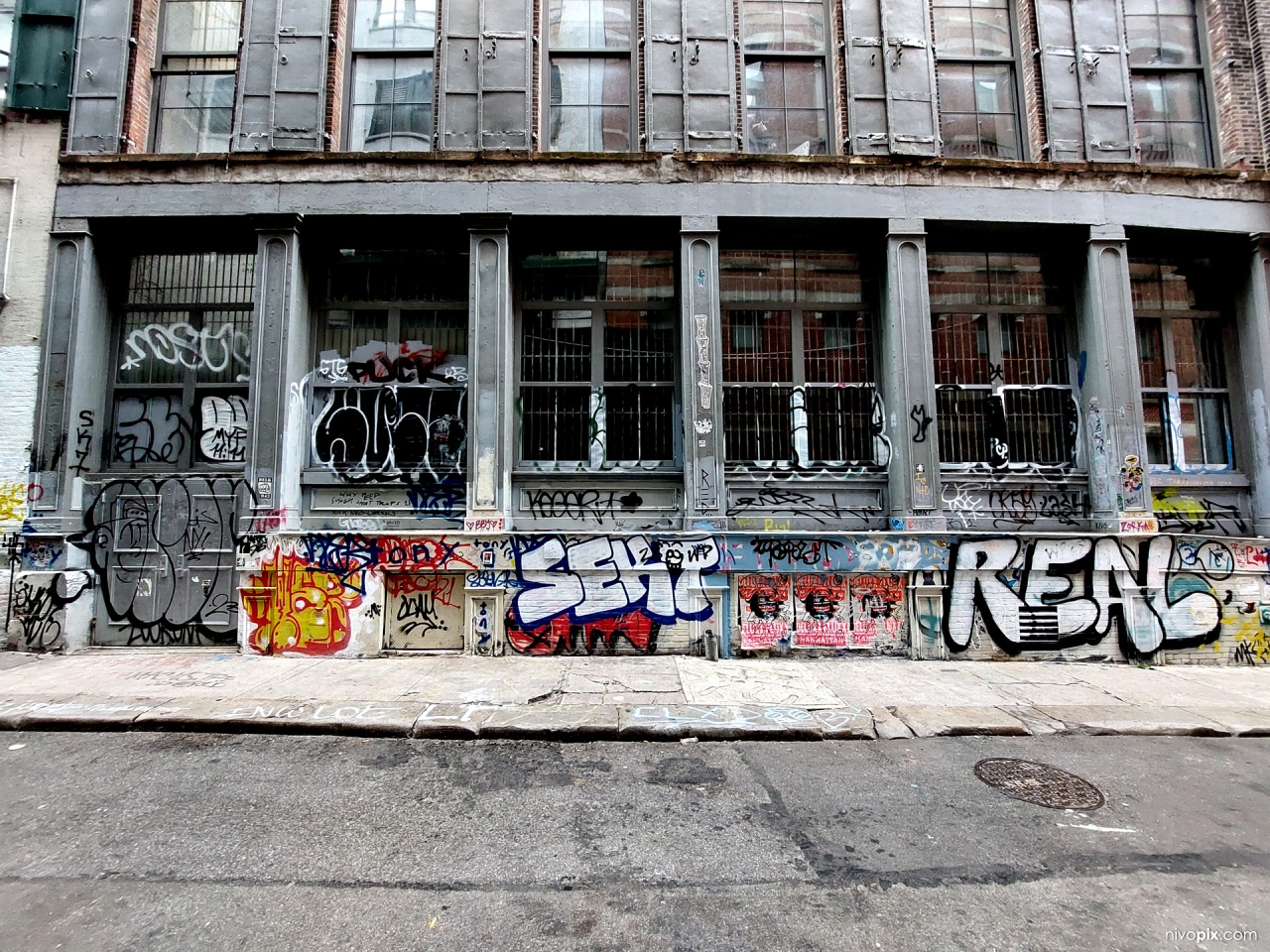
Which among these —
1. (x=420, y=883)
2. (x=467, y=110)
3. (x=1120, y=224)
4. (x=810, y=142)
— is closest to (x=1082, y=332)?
(x=1120, y=224)

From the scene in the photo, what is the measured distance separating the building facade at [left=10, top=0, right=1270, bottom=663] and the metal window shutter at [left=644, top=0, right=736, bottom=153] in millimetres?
52

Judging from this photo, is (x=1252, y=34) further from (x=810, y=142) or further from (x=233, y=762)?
(x=233, y=762)

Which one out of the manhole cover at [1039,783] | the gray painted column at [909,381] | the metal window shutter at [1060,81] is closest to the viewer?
the manhole cover at [1039,783]

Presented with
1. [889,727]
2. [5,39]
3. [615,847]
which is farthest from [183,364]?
[889,727]

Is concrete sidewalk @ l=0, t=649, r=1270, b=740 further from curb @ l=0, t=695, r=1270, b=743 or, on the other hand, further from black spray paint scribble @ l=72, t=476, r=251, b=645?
black spray paint scribble @ l=72, t=476, r=251, b=645

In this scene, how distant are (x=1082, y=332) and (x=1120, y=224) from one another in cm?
159

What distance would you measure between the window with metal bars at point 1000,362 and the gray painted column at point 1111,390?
311mm

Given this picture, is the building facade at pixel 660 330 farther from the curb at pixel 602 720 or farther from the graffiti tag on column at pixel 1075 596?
the curb at pixel 602 720

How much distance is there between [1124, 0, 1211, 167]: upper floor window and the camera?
30.6ft

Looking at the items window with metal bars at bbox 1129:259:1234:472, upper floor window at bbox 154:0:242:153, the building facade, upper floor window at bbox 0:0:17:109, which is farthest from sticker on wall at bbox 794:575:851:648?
upper floor window at bbox 0:0:17:109

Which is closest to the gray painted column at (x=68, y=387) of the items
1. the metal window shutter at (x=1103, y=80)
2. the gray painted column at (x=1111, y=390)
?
the gray painted column at (x=1111, y=390)

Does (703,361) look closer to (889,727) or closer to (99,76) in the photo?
(889,727)

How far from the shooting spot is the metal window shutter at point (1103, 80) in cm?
889

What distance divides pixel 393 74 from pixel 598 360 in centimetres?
546
